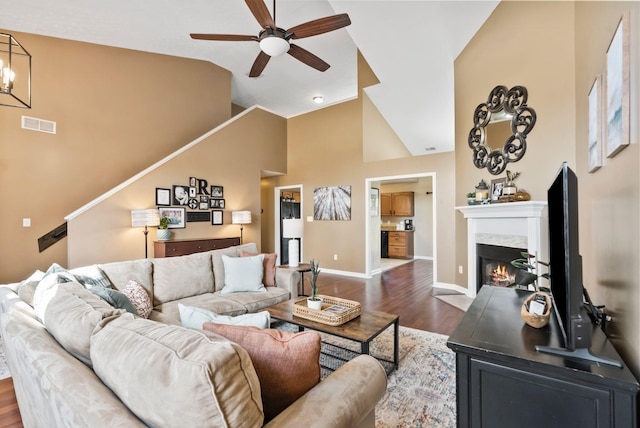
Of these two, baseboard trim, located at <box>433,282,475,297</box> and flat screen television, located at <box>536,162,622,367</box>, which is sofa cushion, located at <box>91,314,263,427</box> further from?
baseboard trim, located at <box>433,282,475,297</box>

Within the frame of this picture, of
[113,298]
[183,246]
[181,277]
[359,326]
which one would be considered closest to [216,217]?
[183,246]

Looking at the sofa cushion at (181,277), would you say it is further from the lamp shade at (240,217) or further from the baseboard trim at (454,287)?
the baseboard trim at (454,287)

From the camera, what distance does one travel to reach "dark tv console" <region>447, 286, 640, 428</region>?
885 mm

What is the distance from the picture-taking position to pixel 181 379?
2.28 feet

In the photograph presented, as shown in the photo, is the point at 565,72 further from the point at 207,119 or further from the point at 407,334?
the point at 207,119

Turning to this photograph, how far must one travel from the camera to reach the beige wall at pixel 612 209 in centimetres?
108

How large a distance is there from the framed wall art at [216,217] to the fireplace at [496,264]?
4474 millimetres

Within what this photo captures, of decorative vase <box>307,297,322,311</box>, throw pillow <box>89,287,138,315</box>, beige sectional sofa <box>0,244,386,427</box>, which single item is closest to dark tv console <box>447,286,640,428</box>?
beige sectional sofa <box>0,244,386,427</box>

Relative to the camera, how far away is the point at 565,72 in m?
2.80

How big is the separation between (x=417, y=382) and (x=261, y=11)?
11.1ft

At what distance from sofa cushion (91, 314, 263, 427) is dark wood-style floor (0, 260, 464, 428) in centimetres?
175

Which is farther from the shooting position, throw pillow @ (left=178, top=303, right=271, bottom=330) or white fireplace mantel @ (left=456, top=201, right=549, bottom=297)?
white fireplace mantel @ (left=456, top=201, right=549, bottom=297)

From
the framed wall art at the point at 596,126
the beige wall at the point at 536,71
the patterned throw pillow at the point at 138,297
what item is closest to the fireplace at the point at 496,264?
the beige wall at the point at 536,71

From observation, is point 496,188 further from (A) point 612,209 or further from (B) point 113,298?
(B) point 113,298
